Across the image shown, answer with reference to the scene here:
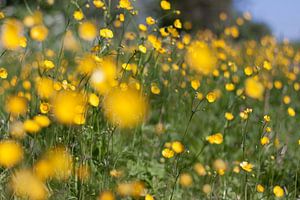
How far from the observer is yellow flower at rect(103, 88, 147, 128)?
7.70 feet

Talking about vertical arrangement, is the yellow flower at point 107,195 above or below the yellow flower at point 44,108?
below

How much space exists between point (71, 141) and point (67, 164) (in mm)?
156

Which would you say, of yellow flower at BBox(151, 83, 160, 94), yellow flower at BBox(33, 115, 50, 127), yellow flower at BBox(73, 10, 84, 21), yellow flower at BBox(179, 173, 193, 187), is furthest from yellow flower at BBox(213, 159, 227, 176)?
yellow flower at BBox(73, 10, 84, 21)

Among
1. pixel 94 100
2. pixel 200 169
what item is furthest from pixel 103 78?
pixel 200 169

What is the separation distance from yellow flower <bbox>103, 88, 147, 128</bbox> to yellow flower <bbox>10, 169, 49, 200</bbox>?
461mm

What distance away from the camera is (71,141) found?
2.26 m

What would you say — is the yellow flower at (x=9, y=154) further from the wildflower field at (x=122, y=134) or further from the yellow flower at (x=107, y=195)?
the yellow flower at (x=107, y=195)

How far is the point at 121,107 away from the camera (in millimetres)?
2367

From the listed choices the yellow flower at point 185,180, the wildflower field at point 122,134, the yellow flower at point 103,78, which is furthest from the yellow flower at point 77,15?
the yellow flower at point 185,180

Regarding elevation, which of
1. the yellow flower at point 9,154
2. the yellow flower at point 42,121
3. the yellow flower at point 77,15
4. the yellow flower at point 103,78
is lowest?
the yellow flower at point 9,154

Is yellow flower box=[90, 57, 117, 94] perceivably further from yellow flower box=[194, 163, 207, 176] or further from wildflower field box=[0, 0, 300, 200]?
yellow flower box=[194, 163, 207, 176]

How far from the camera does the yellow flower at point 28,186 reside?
1.88m

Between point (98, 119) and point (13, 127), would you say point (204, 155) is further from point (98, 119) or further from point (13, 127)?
point (13, 127)

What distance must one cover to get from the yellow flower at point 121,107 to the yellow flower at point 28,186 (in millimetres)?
461
